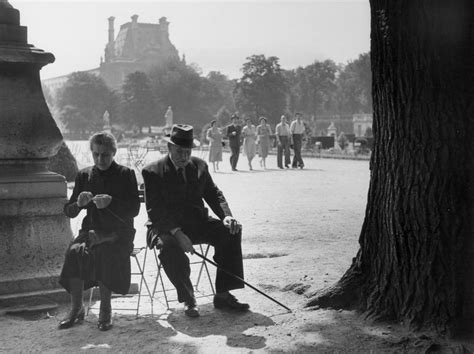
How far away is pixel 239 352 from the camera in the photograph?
173 inches

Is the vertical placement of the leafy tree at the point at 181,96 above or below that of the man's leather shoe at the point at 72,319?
above

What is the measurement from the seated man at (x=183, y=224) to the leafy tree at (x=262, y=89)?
238ft

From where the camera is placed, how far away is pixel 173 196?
5.58 m

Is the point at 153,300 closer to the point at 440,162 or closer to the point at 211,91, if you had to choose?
the point at 440,162

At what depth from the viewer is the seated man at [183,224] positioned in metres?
5.34

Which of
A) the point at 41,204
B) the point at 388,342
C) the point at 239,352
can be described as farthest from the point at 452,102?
the point at 41,204

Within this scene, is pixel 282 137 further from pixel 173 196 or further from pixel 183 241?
pixel 183 241

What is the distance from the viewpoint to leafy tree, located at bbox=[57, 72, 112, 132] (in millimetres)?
92438

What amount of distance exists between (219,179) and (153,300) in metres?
12.5

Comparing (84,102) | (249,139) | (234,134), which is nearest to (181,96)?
(84,102)

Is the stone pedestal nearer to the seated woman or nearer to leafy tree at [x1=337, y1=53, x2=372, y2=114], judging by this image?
the seated woman

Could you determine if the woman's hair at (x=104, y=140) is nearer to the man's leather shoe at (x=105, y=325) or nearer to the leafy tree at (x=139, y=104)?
the man's leather shoe at (x=105, y=325)

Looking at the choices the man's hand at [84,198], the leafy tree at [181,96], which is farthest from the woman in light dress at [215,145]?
the leafy tree at [181,96]

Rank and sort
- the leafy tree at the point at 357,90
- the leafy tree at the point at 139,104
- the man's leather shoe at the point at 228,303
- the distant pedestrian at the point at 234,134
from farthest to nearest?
the leafy tree at the point at 357,90 → the leafy tree at the point at 139,104 → the distant pedestrian at the point at 234,134 → the man's leather shoe at the point at 228,303
